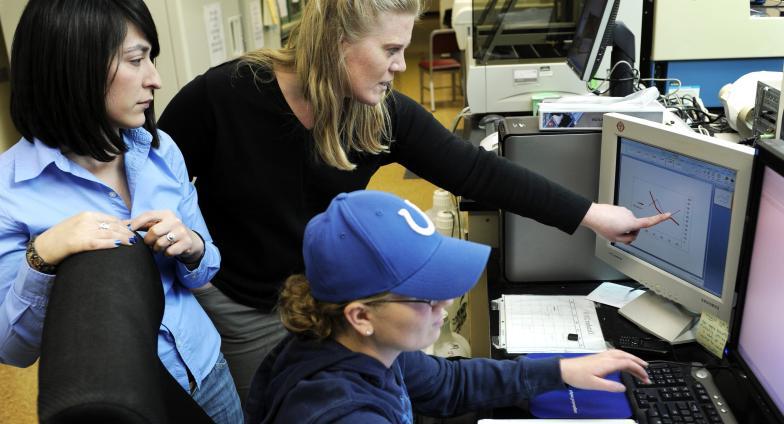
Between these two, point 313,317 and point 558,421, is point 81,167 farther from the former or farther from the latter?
point 558,421

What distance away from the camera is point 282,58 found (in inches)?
53.7

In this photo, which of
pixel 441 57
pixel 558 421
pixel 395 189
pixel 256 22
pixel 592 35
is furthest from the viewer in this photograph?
pixel 441 57

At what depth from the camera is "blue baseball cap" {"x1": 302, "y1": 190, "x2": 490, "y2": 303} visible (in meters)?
0.84

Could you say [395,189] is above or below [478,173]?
below

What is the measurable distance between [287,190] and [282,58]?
26 centimetres

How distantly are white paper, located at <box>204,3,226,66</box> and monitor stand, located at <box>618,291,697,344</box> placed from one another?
5.82 ft

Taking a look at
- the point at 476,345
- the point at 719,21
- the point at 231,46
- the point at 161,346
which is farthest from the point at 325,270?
the point at 231,46

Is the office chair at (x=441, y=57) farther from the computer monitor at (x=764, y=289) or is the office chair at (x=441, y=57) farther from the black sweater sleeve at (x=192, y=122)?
the computer monitor at (x=764, y=289)

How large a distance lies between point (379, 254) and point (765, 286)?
59cm

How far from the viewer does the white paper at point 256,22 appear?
297 centimetres

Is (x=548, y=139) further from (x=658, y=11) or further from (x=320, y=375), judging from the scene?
(x=658, y=11)

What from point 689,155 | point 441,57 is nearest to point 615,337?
point 689,155

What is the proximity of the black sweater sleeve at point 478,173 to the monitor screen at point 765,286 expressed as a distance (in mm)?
402

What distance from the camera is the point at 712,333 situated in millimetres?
1275
